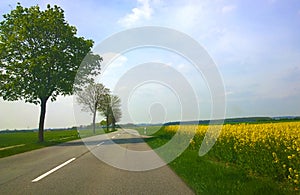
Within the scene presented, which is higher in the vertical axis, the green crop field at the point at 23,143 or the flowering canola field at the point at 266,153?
the green crop field at the point at 23,143

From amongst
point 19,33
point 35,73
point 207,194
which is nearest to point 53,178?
point 207,194

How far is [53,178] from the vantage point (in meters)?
9.09

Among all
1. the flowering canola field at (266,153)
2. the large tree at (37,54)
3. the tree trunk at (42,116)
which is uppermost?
the large tree at (37,54)

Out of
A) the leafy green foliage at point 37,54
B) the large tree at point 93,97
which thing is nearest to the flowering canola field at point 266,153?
the leafy green foliage at point 37,54

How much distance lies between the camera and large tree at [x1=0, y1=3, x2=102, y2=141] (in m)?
29.2

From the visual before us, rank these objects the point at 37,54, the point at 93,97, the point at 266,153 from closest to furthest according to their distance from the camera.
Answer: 1. the point at 266,153
2. the point at 37,54
3. the point at 93,97

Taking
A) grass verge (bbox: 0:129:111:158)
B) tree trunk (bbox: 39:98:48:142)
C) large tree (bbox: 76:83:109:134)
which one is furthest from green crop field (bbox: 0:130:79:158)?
large tree (bbox: 76:83:109:134)

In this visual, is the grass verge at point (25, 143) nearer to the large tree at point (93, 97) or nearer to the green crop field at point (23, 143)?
the green crop field at point (23, 143)

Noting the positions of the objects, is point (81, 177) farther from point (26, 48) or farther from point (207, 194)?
point (26, 48)

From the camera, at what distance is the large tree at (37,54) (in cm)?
2922

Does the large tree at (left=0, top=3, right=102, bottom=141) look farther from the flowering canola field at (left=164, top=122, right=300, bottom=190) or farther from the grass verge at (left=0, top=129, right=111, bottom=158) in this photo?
the flowering canola field at (left=164, top=122, right=300, bottom=190)

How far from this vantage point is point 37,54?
29.8 meters

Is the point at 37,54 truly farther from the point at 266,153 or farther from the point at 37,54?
the point at 266,153

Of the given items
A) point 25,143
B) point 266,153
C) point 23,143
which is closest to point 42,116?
point 25,143
